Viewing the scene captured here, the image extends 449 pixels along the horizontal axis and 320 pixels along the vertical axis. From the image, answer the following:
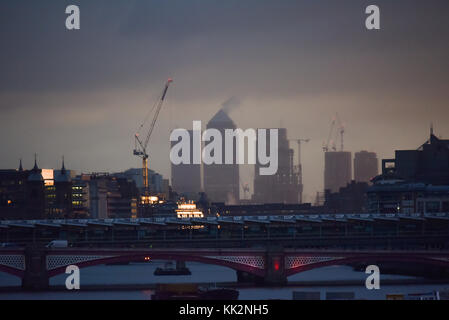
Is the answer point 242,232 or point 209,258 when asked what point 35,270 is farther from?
point 242,232

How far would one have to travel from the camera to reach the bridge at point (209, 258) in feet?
248

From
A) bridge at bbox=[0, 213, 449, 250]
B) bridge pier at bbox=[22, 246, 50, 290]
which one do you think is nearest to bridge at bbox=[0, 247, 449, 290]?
bridge pier at bbox=[22, 246, 50, 290]

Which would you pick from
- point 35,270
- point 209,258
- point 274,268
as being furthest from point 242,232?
point 35,270

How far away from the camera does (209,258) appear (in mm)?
76312

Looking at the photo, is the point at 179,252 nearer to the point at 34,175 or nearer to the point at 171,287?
the point at 171,287

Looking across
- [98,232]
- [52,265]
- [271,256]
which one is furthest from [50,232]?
[271,256]

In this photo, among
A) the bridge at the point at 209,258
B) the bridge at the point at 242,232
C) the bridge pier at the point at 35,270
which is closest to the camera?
the bridge pier at the point at 35,270

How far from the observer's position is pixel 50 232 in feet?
327

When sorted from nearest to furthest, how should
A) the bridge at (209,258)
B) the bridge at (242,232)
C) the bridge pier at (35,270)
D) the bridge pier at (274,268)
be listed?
the bridge pier at (35,270) < the bridge at (209,258) < the bridge pier at (274,268) < the bridge at (242,232)

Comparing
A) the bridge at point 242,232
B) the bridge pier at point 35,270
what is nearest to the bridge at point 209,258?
the bridge pier at point 35,270

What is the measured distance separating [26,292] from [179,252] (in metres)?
12.7

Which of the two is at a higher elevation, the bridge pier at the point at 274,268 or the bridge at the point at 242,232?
the bridge at the point at 242,232

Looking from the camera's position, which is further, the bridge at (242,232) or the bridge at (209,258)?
the bridge at (242,232)

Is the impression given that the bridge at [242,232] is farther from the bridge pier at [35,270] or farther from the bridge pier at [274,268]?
the bridge pier at [35,270]
